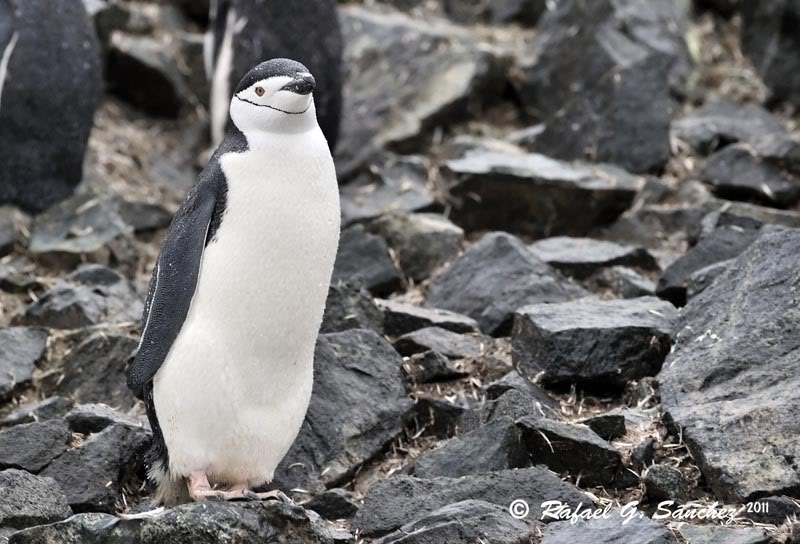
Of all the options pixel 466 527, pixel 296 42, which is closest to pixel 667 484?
pixel 466 527

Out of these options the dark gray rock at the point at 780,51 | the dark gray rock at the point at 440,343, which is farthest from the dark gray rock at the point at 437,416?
the dark gray rock at the point at 780,51

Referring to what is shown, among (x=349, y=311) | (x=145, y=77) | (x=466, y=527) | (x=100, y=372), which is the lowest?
(x=145, y=77)

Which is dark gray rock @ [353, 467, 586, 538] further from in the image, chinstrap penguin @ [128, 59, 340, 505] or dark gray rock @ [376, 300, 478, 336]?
dark gray rock @ [376, 300, 478, 336]

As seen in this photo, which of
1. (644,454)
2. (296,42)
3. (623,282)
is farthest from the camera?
(296,42)

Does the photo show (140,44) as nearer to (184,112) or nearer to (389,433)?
(184,112)

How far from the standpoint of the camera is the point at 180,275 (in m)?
4.46

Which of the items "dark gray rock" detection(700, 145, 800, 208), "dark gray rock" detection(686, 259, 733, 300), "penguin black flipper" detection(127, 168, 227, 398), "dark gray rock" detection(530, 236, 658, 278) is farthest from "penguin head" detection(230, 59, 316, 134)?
"dark gray rock" detection(700, 145, 800, 208)

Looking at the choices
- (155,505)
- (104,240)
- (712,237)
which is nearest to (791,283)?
(712,237)

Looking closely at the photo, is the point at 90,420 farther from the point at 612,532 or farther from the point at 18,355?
the point at 612,532

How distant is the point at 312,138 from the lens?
176 inches

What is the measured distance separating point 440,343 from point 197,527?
2104 mm

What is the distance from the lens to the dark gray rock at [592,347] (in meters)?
5.33

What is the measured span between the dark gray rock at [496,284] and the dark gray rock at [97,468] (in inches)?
73.1

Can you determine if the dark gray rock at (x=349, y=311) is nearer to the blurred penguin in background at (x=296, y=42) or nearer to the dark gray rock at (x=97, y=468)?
the dark gray rock at (x=97, y=468)
